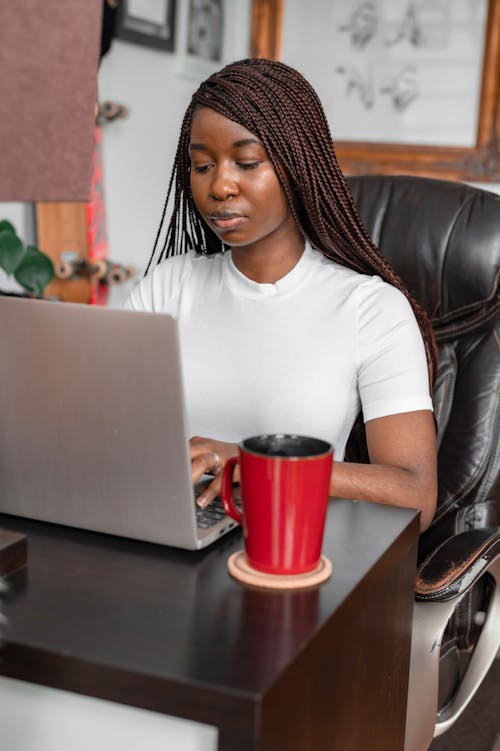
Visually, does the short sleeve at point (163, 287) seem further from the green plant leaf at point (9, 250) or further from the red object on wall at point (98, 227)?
the red object on wall at point (98, 227)

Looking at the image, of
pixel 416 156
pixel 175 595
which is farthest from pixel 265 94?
pixel 416 156

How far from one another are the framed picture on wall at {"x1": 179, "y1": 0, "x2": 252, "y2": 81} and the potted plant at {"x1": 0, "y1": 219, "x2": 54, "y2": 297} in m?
1.21

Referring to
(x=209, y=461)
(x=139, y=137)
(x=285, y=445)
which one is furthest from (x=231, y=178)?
(x=139, y=137)

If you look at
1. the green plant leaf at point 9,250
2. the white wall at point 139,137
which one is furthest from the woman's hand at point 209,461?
the white wall at point 139,137

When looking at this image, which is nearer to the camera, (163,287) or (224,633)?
(224,633)

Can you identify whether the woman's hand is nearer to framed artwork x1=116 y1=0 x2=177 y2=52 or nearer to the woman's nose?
the woman's nose

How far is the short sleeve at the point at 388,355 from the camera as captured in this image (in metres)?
1.25

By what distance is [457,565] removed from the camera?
3.93ft

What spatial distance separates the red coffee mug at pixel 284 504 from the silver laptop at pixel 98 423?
0.22 feet

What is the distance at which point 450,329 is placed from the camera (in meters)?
1.57

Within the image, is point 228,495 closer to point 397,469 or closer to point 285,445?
point 285,445

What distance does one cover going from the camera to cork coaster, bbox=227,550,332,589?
2.52 ft

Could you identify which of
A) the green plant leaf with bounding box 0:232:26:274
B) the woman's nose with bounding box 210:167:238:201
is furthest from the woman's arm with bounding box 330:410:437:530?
the green plant leaf with bounding box 0:232:26:274

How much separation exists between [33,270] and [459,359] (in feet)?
3.54
